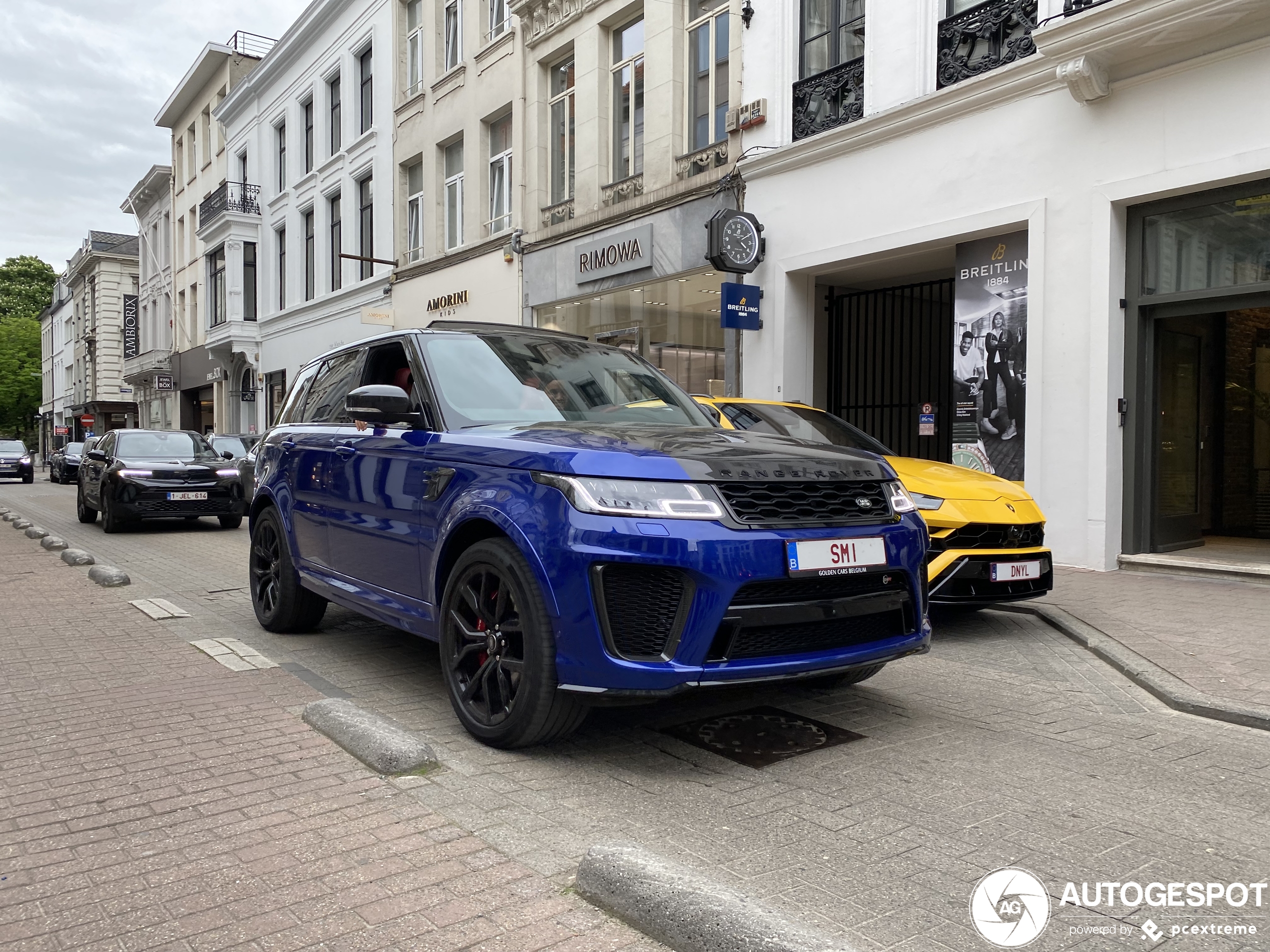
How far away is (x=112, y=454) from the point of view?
1494 centimetres

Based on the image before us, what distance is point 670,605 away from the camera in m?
3.53

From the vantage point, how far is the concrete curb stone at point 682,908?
231 cm

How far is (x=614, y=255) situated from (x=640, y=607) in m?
13.8

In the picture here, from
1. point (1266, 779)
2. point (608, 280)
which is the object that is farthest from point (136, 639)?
point (608, 280)

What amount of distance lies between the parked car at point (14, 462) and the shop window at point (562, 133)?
2546 centimetres

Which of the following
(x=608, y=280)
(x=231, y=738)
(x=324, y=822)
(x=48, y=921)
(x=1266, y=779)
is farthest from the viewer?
(x=608, y=280)

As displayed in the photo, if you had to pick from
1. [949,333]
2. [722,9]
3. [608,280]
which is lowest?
[949,333]

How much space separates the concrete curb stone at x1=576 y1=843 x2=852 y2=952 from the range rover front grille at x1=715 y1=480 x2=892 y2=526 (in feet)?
4.31

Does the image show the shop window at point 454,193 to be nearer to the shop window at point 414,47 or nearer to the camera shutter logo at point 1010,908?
the shop window at point 414,47

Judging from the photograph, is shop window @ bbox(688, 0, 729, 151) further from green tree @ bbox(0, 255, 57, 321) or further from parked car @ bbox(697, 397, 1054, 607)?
green tree @ bbox(0, 255, 57, 321)

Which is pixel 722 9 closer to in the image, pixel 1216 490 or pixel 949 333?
pixel 949 333

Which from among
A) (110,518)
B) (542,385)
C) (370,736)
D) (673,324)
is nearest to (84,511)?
(110,518)

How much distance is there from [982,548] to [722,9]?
37.4 feet

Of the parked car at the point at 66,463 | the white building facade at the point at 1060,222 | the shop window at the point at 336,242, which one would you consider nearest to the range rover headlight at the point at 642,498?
the white building facade at the point at 1060,222
